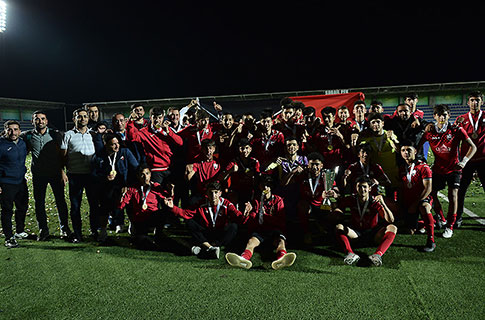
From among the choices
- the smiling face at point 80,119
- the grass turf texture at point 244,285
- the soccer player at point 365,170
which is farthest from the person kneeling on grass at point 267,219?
the smiling face at point 80,119

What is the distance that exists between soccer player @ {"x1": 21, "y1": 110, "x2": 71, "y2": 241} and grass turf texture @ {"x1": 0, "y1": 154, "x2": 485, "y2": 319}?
0.70m

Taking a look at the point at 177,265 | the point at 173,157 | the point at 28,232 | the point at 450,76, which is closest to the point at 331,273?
the point at 177,265

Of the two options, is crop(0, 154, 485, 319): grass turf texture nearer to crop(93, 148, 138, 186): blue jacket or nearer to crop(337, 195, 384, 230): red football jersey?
crop(337, 195, 384, 230): red football jersey

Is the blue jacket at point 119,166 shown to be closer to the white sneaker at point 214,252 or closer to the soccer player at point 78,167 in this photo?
the soccer player at point 78,167

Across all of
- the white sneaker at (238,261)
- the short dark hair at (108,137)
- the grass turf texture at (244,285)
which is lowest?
the grass turf texture at (244,285)

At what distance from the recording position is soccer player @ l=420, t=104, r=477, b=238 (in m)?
4.68

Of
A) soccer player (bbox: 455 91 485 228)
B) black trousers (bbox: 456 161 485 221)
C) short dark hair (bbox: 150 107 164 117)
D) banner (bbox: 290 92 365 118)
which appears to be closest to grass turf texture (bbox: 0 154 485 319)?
black trousers (bbox: 456 161 485 221)

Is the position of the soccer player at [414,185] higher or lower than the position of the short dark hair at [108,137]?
lower

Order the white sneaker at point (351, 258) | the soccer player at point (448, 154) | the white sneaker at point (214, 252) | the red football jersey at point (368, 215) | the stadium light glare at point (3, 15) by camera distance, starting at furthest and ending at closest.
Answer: the stadium light glare at point (3, 15)
the soccer player at point (448, 154)
the red football jersey at point (368, 215)
the white sneaker at point (214, 252)
the white sneaker at point (351, 258)

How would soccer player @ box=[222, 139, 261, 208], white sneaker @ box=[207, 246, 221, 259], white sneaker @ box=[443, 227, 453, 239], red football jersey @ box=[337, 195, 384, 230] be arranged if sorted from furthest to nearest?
soccer player @ box=[222, 139, 261, 208], white sneaker @ box=[443, 227, 453, 239], red football jersey @ box=[337, 195, 384, 230], white sneaker @ box=[207, 246, 221, 259]

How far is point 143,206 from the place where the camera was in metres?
4.66

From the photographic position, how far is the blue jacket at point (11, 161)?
4.73 meters

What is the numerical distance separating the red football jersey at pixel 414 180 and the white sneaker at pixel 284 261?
2.09 metres

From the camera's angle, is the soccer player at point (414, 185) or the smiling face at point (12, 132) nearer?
the soccer player at point (414, 185)
